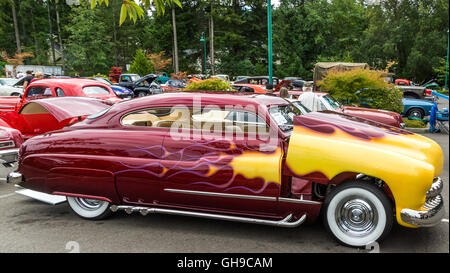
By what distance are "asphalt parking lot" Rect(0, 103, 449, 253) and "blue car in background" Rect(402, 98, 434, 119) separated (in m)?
10.9

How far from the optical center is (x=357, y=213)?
3.46 m

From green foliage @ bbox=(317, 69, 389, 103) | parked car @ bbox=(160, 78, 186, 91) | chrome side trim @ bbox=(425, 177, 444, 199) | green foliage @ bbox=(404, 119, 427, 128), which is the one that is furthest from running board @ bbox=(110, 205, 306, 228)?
parked car @ bbox=(160, 78, 186, 91)

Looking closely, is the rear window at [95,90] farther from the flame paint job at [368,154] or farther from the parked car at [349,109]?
the flame paint job at [368,154]

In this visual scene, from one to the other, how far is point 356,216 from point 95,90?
28.2 feet

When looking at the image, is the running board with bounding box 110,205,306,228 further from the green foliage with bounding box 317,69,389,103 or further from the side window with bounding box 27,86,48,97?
the green foliage with bounding box 317,69,389,103

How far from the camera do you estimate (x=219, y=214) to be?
3.86 m

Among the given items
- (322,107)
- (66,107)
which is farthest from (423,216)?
(66,107)

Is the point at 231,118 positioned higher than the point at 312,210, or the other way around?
the point at 231,118

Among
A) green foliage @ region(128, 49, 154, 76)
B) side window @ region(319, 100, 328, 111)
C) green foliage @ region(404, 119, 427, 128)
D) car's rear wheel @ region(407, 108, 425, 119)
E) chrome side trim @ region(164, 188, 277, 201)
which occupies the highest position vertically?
green foliage @ region(128, 49, 154, 76)

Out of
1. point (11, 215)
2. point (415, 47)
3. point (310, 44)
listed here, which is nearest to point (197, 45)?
point (310, 44)

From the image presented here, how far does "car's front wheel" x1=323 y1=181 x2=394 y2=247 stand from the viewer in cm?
Answer: 339
